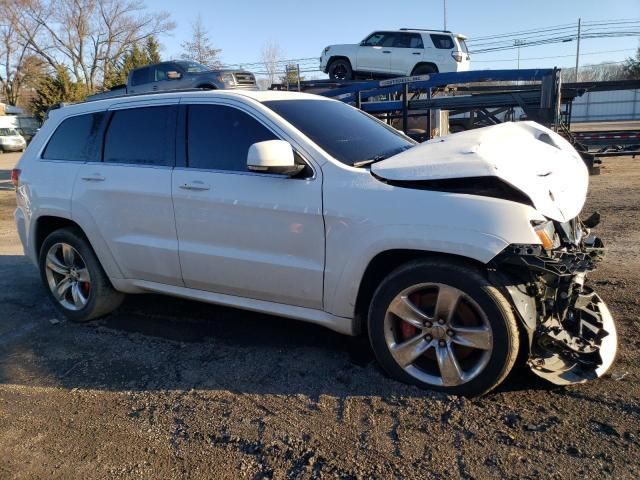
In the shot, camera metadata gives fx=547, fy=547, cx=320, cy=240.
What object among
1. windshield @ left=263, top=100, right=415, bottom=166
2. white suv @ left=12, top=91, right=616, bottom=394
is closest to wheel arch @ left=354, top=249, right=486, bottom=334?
white suv @ left=12, top=91, right=616, bottom=394

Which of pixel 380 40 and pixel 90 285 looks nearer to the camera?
pixel 90 285

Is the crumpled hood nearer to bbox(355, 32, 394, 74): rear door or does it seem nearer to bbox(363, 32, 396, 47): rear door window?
bbox(355, 32, 394, 74): rear door

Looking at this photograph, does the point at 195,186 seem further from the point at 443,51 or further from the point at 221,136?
the point at 443,51

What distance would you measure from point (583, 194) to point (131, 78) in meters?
14.1

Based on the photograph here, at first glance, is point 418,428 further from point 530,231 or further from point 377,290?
point 530,231

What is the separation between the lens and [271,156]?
3.37 meters

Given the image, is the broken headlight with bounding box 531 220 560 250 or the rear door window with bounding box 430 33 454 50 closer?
the broken headlight with bounding box 531 220 560 250

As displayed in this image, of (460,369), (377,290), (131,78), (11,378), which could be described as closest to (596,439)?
(460,369)

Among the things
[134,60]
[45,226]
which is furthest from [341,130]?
[134,60]

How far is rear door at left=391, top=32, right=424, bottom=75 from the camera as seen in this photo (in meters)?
15.4

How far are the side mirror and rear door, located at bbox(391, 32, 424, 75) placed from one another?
13.1 metres

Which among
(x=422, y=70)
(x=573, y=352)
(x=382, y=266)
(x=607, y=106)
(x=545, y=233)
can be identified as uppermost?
(x=422, y=70)

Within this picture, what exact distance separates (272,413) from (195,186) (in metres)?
1.70

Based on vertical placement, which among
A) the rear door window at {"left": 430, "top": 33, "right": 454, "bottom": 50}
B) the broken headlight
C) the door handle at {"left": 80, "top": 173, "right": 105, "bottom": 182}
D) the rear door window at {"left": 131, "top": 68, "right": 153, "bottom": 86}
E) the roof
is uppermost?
the rear door window at {"left": 430, "top": 33, "right": 454, "bottom": 50}
